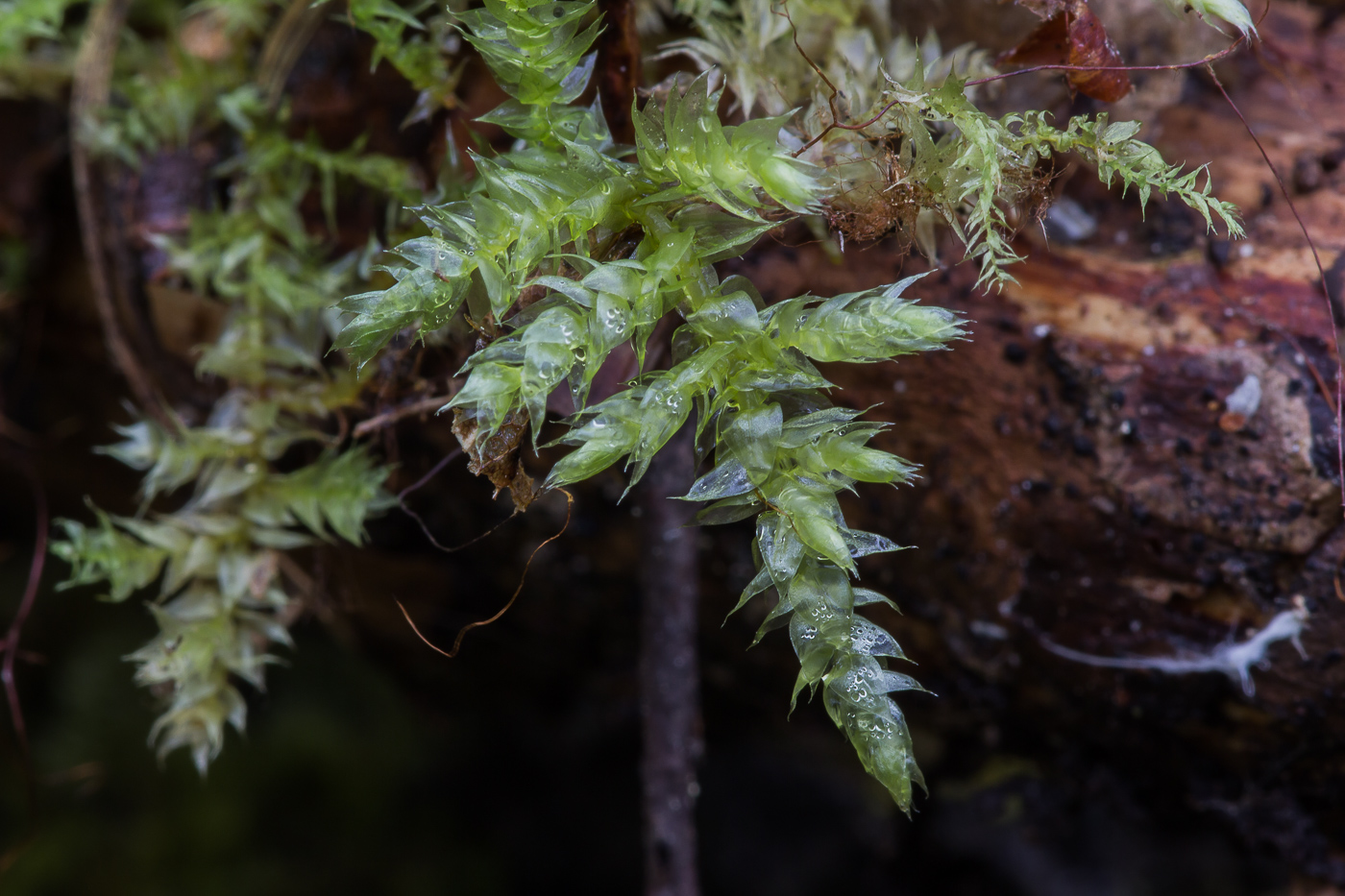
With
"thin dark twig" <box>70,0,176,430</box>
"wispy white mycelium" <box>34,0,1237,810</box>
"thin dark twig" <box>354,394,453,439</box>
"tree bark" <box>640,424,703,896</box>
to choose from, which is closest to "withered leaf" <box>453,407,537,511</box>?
"wispy white mycelium" <box>34,0,1237,810</box>

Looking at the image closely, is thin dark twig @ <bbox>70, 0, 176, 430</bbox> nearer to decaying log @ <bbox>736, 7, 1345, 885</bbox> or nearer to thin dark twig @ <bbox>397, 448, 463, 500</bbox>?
thin dark twig @ <bbox>397, 448, 463, 500</bbox>

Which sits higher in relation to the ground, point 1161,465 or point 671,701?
point 1161,465

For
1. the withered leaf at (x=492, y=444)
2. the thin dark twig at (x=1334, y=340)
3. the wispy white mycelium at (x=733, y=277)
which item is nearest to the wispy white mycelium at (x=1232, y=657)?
the thin dark twig at (x=1334, y=340)

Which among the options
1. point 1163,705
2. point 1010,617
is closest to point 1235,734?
point 1163,705

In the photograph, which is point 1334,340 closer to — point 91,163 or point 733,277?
point 733,277

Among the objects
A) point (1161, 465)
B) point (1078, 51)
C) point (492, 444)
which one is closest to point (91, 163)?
point (492, 444)

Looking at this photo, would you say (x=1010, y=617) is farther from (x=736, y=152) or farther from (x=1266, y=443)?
(x=736, y=152)

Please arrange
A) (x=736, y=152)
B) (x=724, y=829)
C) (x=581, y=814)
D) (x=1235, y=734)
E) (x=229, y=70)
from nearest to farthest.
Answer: (x=736, y=152)
(x=1235, y=734)
(x=229, y=70)
(x=724, y=829)
(x=581, y=814)

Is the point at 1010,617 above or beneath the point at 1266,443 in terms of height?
beneath
